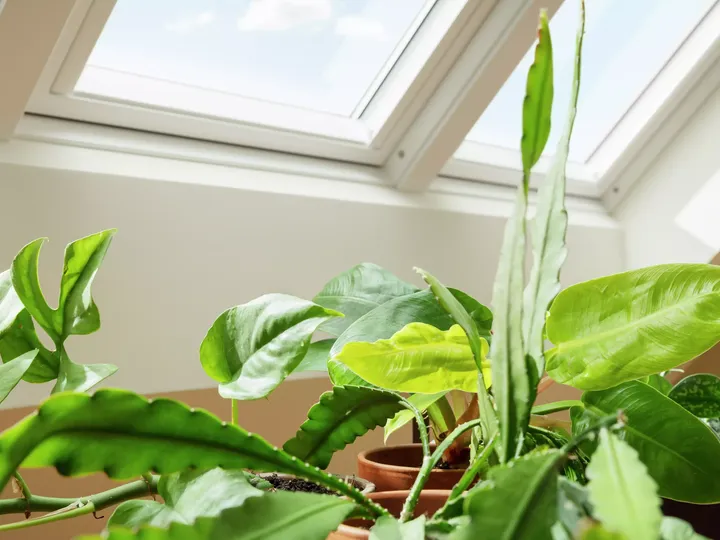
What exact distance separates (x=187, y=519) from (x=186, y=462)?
0.04 m

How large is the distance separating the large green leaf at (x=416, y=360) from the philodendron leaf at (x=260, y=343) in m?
0.03

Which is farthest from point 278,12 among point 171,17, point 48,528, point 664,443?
point 664,443

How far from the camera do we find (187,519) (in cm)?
33

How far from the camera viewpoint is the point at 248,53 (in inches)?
55.6

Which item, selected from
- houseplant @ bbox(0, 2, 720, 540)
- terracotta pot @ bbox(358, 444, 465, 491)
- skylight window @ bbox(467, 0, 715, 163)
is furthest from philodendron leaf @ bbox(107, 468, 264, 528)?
skylight window @ bbox(467, 0, 715, 163)

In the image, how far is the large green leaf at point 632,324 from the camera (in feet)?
1.25

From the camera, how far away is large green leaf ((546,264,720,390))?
0.38 metres

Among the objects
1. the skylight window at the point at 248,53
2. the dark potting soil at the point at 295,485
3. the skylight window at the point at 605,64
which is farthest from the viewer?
the skylight window at the point at 605,64

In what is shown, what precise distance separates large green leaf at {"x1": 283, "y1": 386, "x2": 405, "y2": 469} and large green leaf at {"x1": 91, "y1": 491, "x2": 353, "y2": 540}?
169 mm

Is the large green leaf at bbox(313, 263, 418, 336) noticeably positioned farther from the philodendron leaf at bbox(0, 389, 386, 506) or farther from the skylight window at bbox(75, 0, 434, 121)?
the skylight window at bbox(75, 0, 434, 121)

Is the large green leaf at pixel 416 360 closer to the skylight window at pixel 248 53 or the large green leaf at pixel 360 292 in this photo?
the large green leaf at pixel 360 292

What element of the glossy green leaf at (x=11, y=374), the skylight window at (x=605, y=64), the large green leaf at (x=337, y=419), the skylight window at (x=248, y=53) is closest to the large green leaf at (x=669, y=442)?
the large green leaf at (x=337, y=419)

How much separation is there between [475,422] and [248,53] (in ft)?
3.79

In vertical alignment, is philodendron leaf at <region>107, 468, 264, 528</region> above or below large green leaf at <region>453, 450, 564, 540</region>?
below
